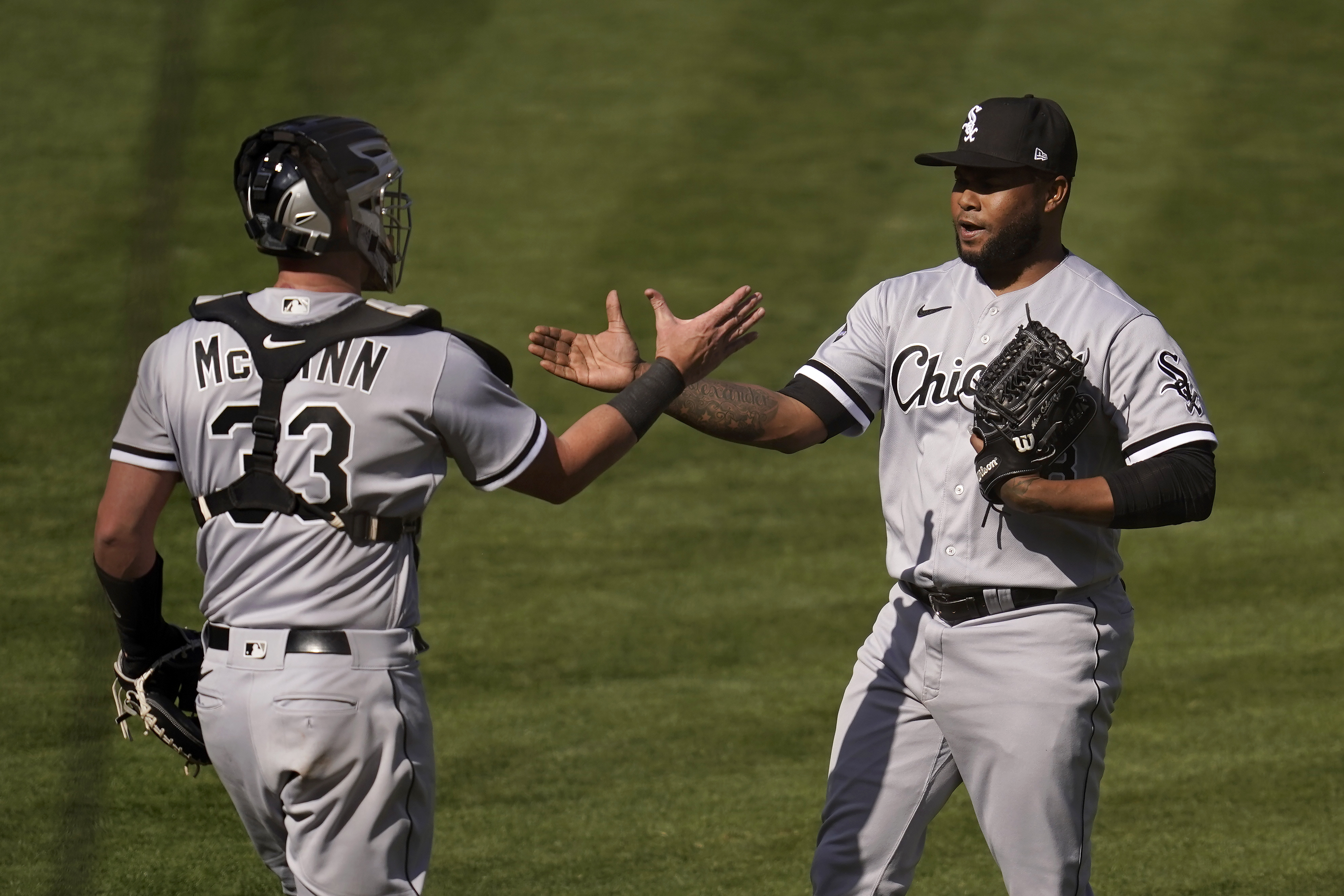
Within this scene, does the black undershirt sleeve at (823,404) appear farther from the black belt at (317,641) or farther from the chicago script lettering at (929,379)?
the black belt at (317,641)

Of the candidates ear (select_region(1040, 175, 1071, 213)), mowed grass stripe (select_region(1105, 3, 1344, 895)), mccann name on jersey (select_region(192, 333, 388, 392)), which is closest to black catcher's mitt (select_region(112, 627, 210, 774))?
mccann name on jersey (select_region(192, 333, 388, 392))

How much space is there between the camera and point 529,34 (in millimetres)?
15938

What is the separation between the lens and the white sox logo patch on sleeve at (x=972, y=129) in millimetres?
4070

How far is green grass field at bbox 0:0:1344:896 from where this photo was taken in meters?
6.18

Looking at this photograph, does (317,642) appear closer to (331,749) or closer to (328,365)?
(331,749)

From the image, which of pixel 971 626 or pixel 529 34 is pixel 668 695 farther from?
pixel 529 34

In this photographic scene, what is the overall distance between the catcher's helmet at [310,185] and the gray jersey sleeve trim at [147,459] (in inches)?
19.5

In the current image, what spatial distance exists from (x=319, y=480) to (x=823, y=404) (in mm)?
1646

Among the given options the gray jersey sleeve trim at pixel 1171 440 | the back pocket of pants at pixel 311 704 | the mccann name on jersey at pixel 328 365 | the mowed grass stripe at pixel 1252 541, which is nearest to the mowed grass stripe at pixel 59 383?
the back pocket of pants at pixel 311 704

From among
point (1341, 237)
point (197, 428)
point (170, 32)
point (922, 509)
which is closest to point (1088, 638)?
point (922, 509)

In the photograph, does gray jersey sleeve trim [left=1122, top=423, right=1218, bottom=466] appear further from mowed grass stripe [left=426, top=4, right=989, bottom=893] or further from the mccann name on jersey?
mowed grass stripe [left=426, top=4, right=989, bottom=893]

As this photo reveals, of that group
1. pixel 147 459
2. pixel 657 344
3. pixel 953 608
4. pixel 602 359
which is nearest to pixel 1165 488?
pixel 953 608

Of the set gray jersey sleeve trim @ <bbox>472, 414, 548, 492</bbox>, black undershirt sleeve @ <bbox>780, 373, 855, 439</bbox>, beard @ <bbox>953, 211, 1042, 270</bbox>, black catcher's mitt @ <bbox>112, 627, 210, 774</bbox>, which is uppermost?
beard @ <bbox>953, 211, 1042, 270</bbox>

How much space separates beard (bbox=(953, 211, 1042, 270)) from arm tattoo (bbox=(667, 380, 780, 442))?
0.67 m
